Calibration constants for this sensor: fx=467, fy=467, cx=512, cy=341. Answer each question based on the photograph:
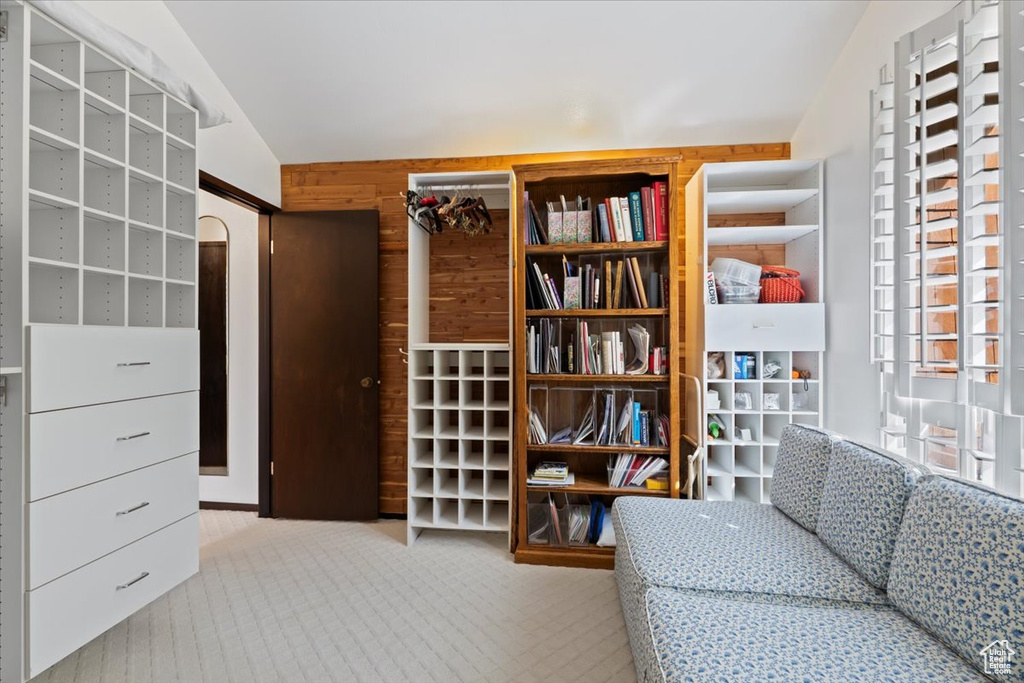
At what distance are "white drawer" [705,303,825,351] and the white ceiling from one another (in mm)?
1209

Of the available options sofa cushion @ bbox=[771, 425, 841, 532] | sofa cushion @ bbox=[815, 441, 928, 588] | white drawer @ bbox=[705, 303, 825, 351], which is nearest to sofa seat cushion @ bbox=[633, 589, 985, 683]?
sofa cushion @ bbox=[815, 441, 928, 588]

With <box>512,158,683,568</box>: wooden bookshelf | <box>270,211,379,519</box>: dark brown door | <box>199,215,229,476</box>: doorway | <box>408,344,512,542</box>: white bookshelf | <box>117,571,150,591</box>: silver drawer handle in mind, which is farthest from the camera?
<box>199,215,229,476</box>: doorway

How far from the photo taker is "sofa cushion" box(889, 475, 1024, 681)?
41.4 inches

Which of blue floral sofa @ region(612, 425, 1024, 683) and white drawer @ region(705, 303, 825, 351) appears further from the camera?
white drawer @ region(705, 303, 825, 351)

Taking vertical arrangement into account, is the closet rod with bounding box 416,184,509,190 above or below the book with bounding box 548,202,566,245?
above

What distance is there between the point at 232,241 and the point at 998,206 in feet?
13.6

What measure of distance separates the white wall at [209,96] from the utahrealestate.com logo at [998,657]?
364 centimetres

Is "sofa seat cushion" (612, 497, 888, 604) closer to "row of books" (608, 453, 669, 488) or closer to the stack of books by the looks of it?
"row of books" (608, 453, 669, 488)

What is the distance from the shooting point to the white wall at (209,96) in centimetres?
221

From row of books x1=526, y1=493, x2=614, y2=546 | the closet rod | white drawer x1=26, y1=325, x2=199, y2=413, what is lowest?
row of books x1=526, y1=493, x2=614, y2=546

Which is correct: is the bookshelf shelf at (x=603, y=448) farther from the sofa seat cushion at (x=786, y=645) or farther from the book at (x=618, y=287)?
the sofa seat cushion at (x=786, y=645)

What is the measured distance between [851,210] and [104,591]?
3.61 metres

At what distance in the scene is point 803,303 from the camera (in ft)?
8.79

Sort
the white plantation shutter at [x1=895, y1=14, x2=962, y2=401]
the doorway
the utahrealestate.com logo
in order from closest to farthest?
the utahrealestate.com logo, the white plantation shutter at [x1=895, y1=14, x2=962, y2=401], the doorway
